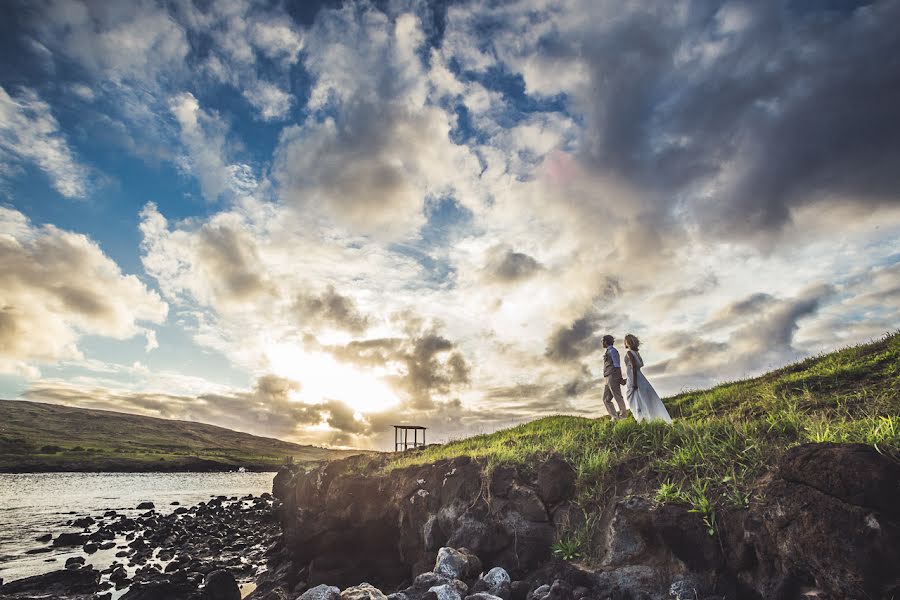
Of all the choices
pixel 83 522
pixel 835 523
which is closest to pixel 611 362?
pixel 835 523

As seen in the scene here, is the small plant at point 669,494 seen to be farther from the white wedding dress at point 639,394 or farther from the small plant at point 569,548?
the white wedding dress at point 639,394

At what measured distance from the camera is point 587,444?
11.5 m

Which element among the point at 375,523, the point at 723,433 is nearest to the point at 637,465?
the point at 723,433

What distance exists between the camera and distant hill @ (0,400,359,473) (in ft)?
339

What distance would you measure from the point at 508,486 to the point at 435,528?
3.70m

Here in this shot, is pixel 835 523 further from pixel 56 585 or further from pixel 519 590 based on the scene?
pixel 56 585

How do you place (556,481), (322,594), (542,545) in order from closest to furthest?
(322,594) < (542,545) < (556,481)

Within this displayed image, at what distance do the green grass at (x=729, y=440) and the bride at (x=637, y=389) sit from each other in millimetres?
2013

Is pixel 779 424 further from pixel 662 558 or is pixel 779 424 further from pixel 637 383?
pixel 637 383

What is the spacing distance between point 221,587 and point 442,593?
1185 cm

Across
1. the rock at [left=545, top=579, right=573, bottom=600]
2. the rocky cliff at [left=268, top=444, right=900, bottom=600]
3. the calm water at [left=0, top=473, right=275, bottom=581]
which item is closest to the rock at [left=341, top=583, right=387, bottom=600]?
the rocky cliff at [left=268, top=444, right=900, bottom=600]

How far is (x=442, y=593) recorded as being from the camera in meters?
8.55

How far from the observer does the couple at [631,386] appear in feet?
45.0

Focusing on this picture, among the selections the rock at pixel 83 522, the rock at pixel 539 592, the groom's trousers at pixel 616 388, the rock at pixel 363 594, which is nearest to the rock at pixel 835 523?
the rock at pixel 539 592
